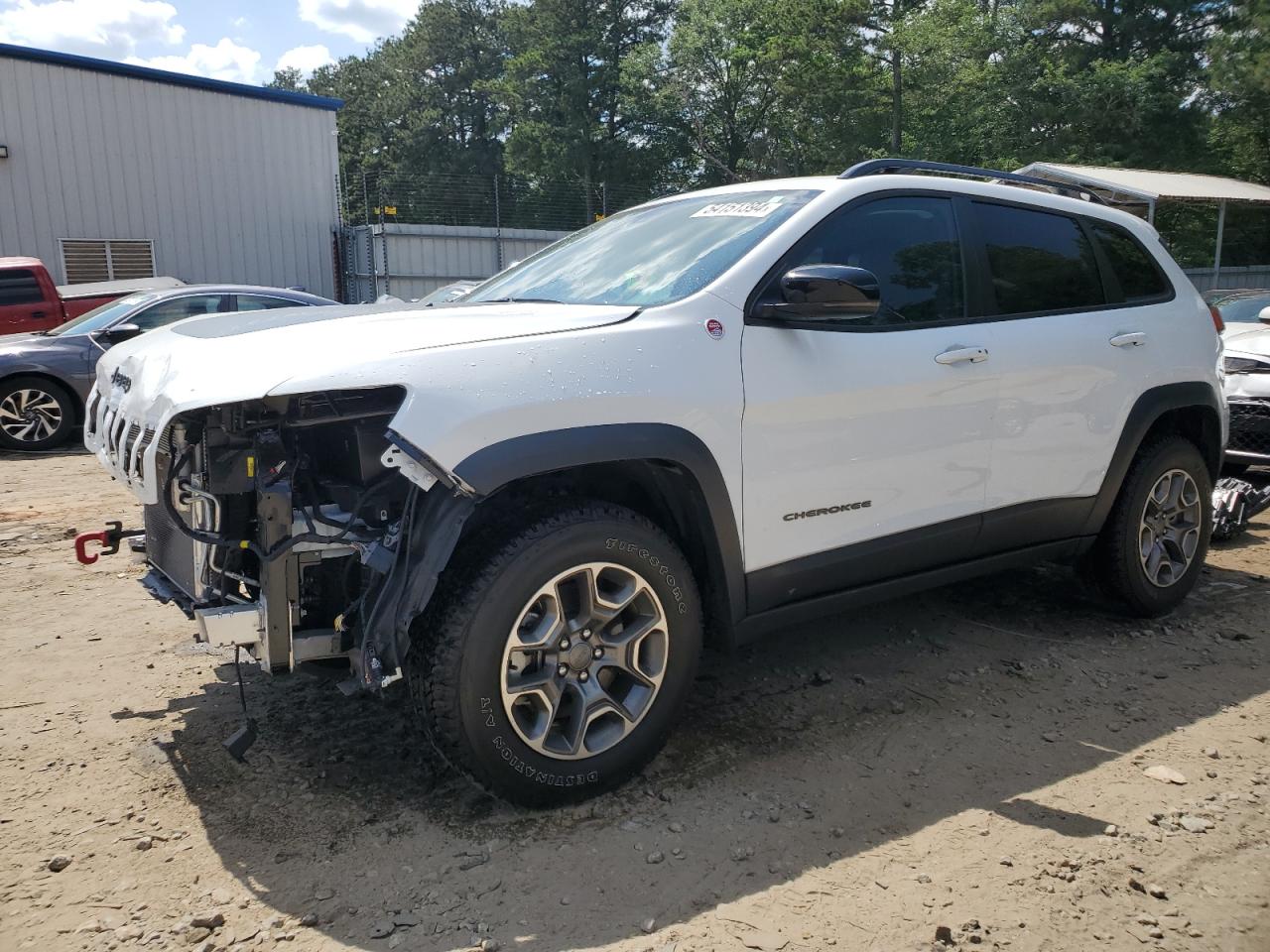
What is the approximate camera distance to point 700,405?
3037 millimetres

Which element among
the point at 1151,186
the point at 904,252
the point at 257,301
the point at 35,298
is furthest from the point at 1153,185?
the point at 35,298

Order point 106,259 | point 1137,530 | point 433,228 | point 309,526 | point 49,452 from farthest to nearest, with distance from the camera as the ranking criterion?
1. point 433,228
2. point 106,259
3. point 49,452
4. point 1137,530
5. point 309,526

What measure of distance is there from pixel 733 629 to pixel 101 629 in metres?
2.94

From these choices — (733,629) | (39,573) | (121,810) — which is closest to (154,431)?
(121,810)

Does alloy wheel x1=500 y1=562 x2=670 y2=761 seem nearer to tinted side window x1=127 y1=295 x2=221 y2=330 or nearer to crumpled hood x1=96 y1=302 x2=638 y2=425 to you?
crumpled hood x1=96 y1=302 x2=638 y2=425

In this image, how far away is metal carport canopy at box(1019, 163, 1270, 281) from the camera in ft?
60.4

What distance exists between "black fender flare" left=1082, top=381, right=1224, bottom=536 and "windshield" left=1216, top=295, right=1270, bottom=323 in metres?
5.71

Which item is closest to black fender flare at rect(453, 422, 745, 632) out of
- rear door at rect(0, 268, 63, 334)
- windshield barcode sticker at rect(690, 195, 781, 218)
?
windshield barcode sticker at rect(690, 195, 781, 218)

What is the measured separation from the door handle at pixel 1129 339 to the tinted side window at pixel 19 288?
37.6ft

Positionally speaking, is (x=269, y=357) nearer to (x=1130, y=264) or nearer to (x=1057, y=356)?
(x=1057, y=356)

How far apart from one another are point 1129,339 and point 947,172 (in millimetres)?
1088

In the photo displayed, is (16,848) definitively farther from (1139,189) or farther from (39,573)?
(1139,189)

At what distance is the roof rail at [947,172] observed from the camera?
3.75 metres

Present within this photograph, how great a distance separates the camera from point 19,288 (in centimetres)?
1146
